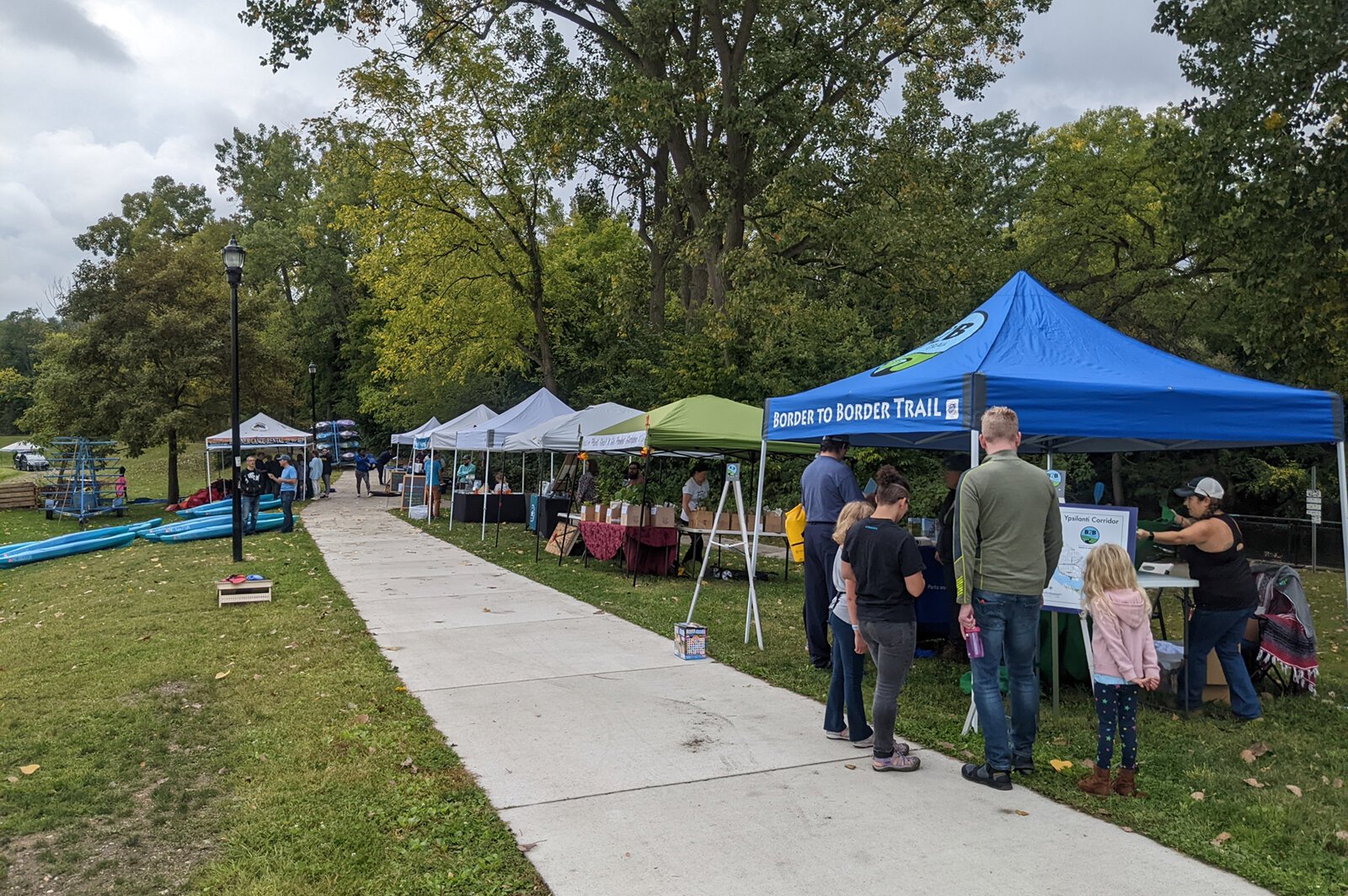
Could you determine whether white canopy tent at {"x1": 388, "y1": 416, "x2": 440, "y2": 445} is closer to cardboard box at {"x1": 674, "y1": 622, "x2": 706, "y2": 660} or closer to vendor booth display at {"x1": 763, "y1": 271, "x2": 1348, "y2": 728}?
cardboard box at {"x1": 674, "y1": 622, "x2": 706, "y2": 660}

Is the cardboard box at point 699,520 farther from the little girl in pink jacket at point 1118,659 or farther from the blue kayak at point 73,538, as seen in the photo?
the blue kayak at point 73,538

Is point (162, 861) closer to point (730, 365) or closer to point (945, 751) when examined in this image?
point (945, 751)

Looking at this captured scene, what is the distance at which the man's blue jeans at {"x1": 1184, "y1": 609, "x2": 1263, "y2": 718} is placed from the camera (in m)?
6.41

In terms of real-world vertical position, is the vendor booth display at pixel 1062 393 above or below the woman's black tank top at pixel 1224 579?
above

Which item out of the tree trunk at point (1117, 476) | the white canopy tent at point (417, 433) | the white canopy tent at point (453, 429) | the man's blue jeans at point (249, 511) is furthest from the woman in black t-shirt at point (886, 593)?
the white canopy tent at point (417, 433)

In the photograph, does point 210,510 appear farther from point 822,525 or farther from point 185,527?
point 822,525

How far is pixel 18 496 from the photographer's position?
30.2 m

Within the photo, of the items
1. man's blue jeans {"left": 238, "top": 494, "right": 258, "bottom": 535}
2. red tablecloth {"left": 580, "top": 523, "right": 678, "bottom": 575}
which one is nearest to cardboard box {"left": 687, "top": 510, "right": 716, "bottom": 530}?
red tablecloth {"left": 580, "top": 523, "right": 678, "bottom": 575}

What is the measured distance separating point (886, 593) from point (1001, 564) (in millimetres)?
614

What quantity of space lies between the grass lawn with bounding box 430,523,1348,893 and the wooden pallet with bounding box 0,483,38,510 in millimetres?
28892

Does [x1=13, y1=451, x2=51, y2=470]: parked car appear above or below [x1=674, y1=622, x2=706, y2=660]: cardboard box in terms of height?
above

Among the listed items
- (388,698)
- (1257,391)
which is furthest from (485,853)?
(1257,391)

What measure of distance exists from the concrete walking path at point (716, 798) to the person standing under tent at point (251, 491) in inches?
493

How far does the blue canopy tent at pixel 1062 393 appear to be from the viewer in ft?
19.9
